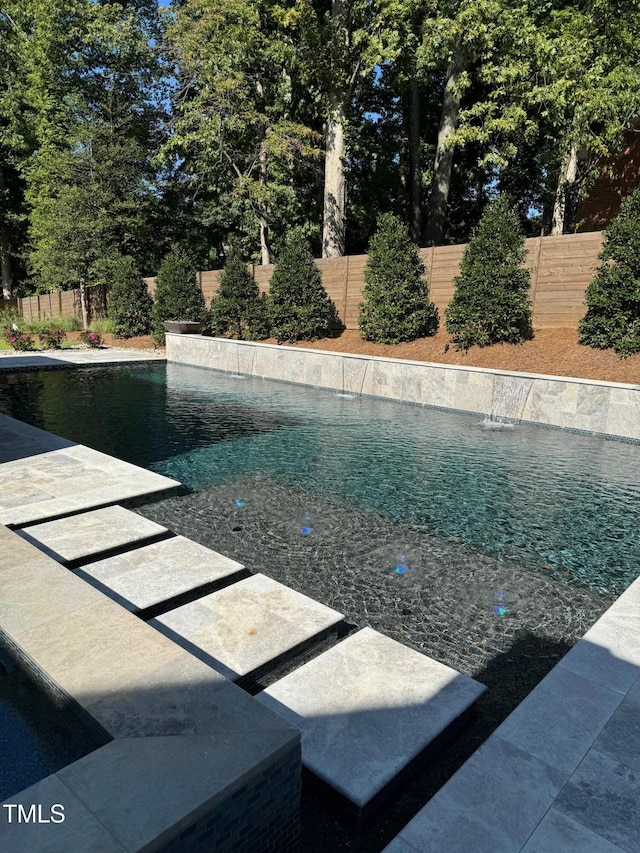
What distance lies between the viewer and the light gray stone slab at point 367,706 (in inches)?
89.9

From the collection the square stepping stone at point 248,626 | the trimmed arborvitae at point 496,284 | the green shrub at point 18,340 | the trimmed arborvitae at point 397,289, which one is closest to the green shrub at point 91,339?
the green shrub at point 18,340

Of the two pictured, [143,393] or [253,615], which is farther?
[143,393]

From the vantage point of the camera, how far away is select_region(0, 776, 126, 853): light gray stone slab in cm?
142

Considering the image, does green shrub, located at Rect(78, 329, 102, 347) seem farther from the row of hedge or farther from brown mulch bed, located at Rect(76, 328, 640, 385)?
brown mulch bed, located at Rect(76, 328, 640, 385)

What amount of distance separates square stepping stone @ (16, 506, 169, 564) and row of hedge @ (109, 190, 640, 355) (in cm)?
962

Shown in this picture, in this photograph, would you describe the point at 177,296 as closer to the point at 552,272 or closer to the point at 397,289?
the point at 397,289

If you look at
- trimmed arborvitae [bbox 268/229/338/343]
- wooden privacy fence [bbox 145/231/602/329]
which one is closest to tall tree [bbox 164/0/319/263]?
trimmed arborvitae [bbox 268/229/338/343]

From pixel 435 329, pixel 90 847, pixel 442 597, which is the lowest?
pixel 442 597

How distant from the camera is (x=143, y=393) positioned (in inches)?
483

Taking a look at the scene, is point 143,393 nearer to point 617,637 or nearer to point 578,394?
point 578,394

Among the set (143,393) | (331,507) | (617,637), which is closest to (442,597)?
(617,637)

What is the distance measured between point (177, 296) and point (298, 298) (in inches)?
245

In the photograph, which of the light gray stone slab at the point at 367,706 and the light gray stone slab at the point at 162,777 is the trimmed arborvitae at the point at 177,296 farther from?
the light gray stone slab at the point at 162,777

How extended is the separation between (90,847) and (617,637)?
9.88 feet
